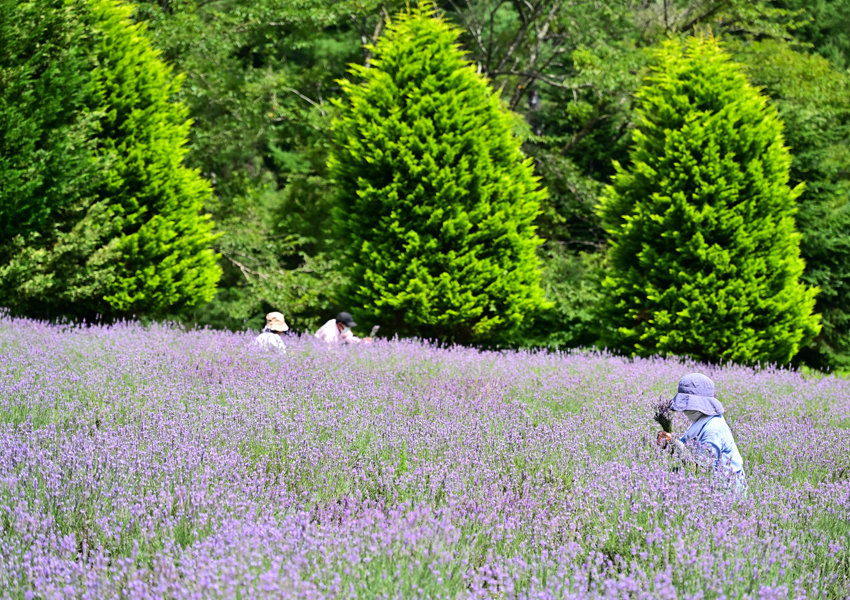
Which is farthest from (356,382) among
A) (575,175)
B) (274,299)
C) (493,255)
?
(575,175)

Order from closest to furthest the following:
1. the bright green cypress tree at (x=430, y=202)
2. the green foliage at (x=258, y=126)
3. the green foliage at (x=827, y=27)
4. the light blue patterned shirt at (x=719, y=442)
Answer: the light blue patterned shirt at (x=719, y=442), the bright green cypress tree at (x=430, y=202), the green foliage at (x=258, y=126), the green foliage at (x=827, y=27)

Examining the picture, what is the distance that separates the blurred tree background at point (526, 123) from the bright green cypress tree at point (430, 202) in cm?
111

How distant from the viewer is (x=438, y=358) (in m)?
7.26

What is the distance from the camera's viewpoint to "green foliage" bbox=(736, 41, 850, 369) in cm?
1526

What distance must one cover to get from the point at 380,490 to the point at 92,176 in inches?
346

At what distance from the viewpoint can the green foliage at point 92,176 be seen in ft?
32.0

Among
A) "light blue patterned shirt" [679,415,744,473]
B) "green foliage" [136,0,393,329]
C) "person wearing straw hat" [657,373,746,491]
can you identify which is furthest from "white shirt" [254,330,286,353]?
"green foliage" [136,0,393,329]

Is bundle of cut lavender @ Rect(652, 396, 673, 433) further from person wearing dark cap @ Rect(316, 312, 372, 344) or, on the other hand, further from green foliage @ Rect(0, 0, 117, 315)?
green foliage @ Rect(0, 0, 117, 315)

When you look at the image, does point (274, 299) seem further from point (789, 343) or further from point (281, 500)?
point (281, 500)

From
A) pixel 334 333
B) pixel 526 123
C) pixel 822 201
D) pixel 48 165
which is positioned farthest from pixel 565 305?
pixel 48 165

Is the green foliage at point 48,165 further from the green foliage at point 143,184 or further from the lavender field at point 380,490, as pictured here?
the lavender field at point 380,490

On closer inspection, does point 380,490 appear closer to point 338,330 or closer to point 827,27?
Result: point 338,330

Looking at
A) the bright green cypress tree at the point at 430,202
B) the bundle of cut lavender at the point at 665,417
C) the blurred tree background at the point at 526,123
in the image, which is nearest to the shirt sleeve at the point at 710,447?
the bundle of cut lavender at the point at 665,417

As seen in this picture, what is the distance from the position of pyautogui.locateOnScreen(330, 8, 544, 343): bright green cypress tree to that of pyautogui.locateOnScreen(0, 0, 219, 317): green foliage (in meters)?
2.60
